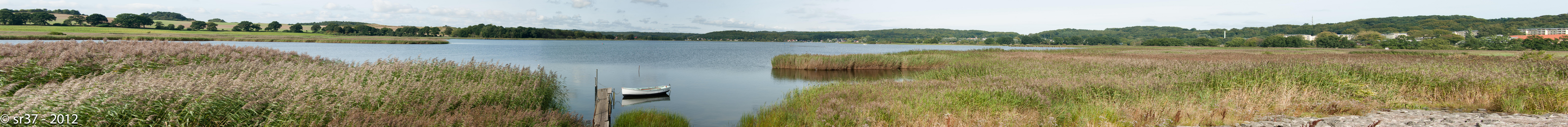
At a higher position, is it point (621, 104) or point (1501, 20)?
point (1501, 20)

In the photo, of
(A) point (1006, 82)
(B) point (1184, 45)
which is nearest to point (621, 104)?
(A) point (1006, 82)

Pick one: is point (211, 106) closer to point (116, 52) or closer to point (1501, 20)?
point (116, 52)

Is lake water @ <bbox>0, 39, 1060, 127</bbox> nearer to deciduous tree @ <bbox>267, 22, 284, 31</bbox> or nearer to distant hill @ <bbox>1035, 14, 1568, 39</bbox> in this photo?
deciduous tree @ <bbox>267, 22, 284, 31</bbox>

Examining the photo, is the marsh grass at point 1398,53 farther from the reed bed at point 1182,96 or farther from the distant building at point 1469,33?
the distant building at point 1469,33

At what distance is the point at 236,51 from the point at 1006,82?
539 inches

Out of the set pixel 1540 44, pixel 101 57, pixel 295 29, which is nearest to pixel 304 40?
pixel 295 29

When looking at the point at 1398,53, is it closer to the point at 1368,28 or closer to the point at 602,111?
the point at 602,111

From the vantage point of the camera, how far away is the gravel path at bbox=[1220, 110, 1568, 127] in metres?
6.41

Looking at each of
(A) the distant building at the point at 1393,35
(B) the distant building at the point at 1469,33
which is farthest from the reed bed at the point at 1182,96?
(A) the distant building at the point at 1393,35

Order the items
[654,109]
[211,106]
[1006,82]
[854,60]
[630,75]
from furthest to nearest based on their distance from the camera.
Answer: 1. [854,60]
2. [630,75]
3. [654,109]
4. [1006,82]
5. [211,106]

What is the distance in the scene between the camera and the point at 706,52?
50656mm

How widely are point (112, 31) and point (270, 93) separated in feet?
313

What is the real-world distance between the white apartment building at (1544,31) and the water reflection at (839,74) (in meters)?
88.5

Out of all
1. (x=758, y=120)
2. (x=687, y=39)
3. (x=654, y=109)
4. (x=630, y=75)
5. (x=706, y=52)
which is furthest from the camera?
(x=687, y=39)
